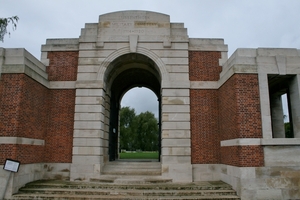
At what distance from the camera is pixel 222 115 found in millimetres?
9930

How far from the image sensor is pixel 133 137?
46969 mm

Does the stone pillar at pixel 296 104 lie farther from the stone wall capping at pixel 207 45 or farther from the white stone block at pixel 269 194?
the stone wall capping at pixel 207 45

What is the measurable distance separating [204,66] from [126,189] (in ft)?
19.6

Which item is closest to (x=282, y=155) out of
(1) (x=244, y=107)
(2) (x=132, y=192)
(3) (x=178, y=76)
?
(1) (x=244, y=107)

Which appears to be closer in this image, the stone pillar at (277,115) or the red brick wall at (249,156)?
the red brick wall at (249,156)

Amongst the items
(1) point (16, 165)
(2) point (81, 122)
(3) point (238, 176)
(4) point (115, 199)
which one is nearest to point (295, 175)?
(3) point (238, 176)

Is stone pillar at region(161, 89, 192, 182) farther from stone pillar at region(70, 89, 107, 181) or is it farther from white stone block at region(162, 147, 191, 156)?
stone pillar at region(70, 89, 107, 181)

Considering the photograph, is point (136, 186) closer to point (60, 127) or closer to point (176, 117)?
point (176, 117)

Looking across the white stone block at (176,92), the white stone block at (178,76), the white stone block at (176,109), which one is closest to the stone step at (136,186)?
the white stone block at (176,109)

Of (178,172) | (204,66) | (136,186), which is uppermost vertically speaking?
(204,66)

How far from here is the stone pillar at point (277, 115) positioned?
1191 centimetres

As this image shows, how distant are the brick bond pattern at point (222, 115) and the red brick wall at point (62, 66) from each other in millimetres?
5141

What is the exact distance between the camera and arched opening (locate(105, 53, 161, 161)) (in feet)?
37.3

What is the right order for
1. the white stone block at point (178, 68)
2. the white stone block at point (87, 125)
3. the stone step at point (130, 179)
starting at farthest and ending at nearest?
the white stone block at point (178, 68) → the white stone block at point (87, 125) → the stone step at point (130, 179)
